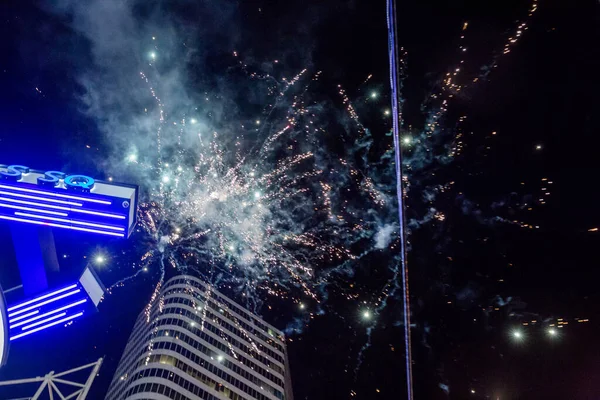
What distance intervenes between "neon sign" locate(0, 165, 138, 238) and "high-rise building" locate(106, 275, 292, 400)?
113 feet

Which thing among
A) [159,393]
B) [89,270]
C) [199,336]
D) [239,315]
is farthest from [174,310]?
[89,270]

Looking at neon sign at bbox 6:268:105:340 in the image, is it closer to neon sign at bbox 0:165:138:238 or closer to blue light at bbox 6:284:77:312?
blue light at bbox 6:284:77:312

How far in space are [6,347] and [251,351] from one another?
51.0 metres

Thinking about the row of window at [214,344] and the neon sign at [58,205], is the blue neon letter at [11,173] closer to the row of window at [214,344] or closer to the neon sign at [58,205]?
the neon sign at [58,205]

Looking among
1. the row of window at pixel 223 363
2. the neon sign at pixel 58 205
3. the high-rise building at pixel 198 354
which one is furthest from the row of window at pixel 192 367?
the neon sign at pixel 58 205

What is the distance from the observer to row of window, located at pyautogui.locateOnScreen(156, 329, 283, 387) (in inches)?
1852

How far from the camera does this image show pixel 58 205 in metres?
14.8

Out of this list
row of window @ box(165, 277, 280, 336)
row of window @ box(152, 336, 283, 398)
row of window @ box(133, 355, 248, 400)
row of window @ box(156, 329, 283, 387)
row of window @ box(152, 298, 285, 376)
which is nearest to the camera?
row of window @ box(133, 355, 248, 400)

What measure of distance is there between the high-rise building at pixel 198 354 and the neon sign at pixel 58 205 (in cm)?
3447

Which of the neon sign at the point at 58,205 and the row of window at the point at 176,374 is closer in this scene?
the neon sign at the point at 58,205

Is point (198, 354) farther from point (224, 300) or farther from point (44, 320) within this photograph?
point (44, 320)

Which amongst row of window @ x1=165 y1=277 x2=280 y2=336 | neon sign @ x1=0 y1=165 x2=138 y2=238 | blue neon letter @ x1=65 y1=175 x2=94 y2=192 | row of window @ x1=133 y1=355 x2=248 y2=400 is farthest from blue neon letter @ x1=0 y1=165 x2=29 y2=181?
row of window @ x1=165 y1=277 x2=280 y2=336

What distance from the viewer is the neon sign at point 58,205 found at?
1470 cm

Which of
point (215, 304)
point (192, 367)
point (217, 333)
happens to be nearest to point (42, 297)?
point (192, 367)
